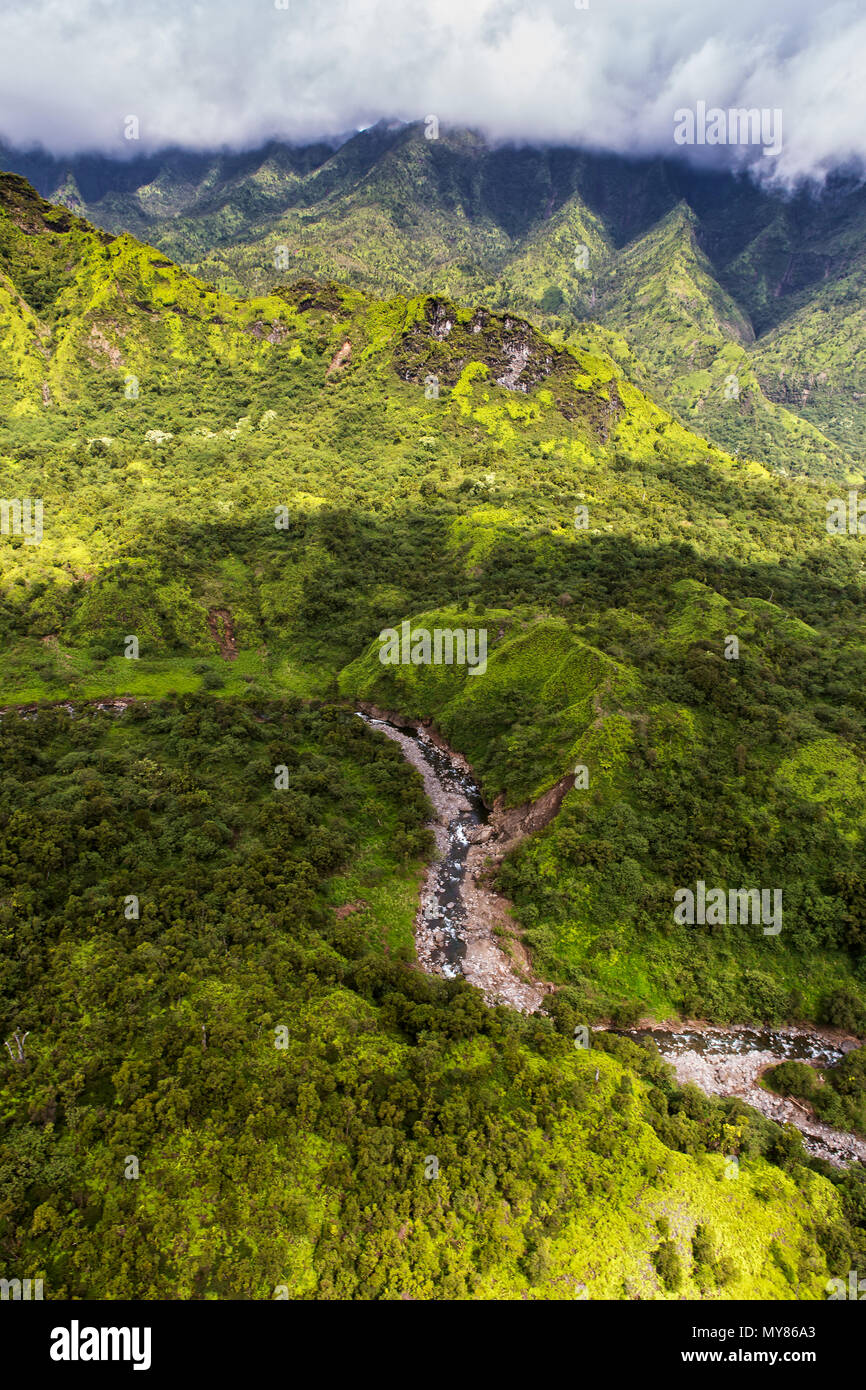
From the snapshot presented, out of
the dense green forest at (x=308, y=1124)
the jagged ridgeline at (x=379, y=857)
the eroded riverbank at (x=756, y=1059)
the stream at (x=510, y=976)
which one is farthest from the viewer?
the stream at (x=510, y=976)

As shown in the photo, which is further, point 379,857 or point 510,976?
point 379,857

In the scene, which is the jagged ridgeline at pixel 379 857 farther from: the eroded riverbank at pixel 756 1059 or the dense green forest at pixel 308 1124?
the eroded riverbank at pixel 756 1059

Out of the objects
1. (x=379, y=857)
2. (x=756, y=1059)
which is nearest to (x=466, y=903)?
(x=379, y=857)

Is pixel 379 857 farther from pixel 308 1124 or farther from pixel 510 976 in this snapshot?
pixel 308 1124

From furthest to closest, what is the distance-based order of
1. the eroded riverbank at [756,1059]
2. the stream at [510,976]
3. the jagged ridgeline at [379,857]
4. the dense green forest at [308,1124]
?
the stream at [510,976], the eroded riverbank at [756,1059], the jagged ridgeline at [379,857], the dense green forest at [308,1124]

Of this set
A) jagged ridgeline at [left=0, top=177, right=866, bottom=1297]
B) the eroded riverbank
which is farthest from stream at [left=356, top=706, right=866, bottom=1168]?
jagged ridgeline at [left=0, top=177, right=866, bottom=1297]

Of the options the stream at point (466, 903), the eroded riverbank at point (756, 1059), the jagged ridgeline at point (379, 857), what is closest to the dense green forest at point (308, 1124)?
the jagged ridgeline at point (379, 857)

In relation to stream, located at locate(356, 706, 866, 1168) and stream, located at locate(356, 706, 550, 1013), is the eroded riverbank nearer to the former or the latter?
stream, located at locate(356, 706, 866, 1168)

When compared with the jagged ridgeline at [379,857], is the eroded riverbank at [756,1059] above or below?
below

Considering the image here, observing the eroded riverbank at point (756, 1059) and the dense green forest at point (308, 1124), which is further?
the eroded riverbank at point (756, 1059)
